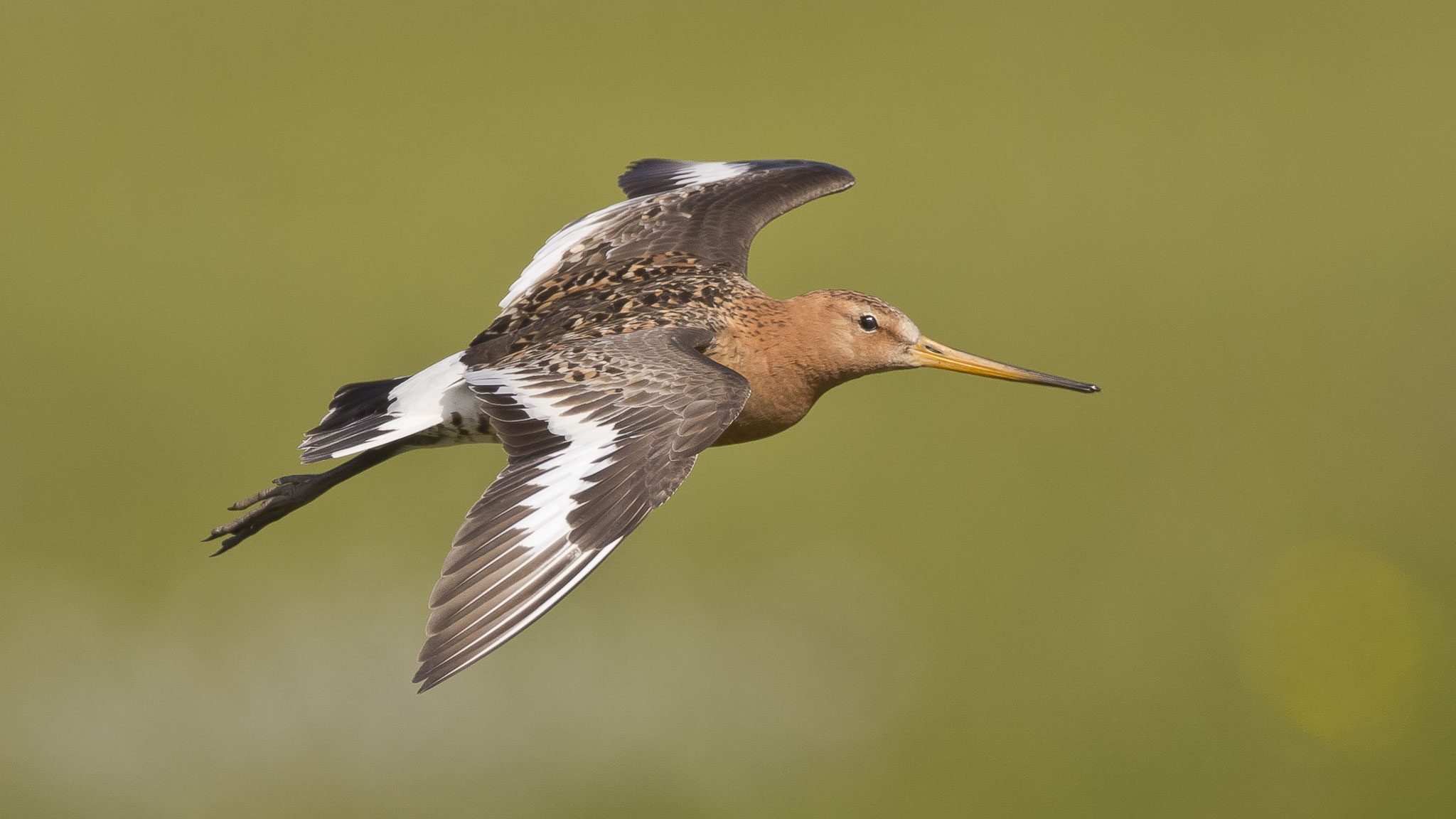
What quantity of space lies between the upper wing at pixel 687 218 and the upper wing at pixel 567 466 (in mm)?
1011

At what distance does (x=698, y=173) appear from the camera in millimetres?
6691

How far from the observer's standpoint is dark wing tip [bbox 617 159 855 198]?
6.48 m

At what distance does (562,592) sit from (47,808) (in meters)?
9.07

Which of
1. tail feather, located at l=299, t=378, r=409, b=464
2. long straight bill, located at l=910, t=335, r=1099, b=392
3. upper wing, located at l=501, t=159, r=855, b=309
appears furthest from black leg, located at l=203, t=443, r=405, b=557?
long straight bill, located at l=910, t=335, r=1099, b=392

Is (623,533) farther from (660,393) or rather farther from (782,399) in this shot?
(782,399)

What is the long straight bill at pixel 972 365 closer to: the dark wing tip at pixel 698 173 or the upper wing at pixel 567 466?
the upper wing at pixel 567 466

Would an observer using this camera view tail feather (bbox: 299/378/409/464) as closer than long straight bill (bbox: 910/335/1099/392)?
Yes

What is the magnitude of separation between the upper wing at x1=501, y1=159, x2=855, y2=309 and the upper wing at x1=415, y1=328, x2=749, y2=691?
3.32ft

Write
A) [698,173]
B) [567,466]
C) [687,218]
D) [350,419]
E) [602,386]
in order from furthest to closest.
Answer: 1. [698,173]
2. [687,218]
3. [350,419]
4. [602,386]
5. [567,466]

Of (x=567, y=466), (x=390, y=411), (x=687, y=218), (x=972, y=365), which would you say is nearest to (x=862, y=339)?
(x=972, y=365)

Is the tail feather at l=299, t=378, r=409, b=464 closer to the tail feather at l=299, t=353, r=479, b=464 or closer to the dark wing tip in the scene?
the tail feather at l=299, t=353, r=479, b=464

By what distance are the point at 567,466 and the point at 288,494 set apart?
146cm

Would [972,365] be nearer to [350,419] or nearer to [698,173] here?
[698,173]

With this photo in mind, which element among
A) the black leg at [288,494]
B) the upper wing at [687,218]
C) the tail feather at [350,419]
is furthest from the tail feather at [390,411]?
the upper wing at [687,218]
